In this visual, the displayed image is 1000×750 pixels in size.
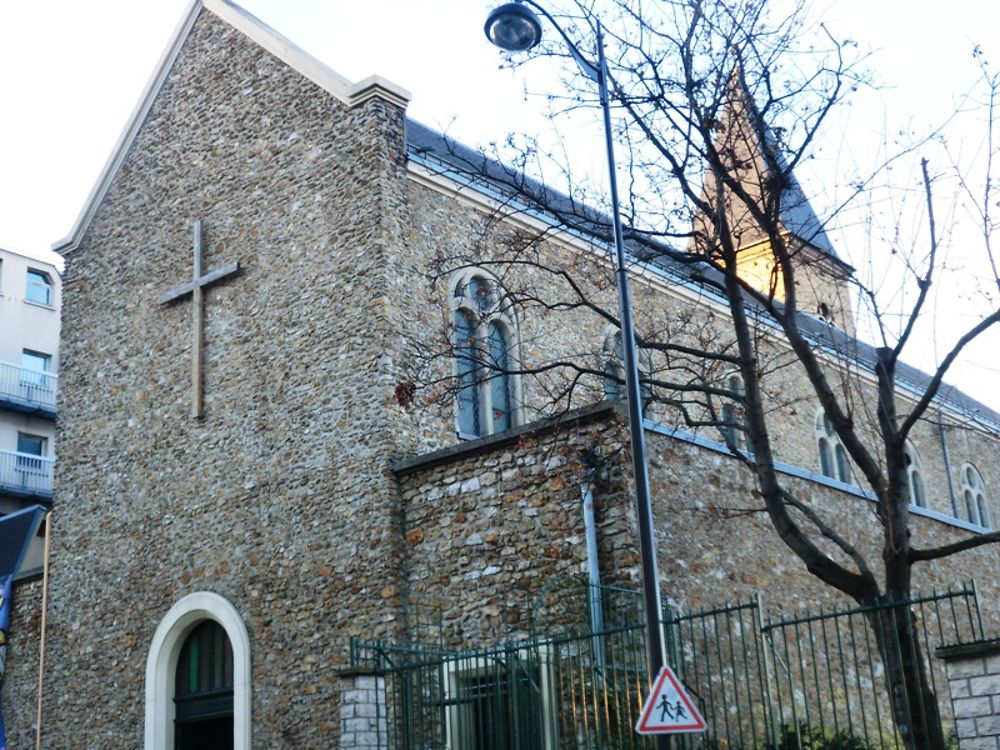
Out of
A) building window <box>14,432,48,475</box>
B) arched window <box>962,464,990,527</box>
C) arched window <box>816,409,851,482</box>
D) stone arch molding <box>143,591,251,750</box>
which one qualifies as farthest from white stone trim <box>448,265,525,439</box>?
building window <box>14,432,48,475</box>

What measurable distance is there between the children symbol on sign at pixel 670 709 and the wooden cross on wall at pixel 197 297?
12.0 meters

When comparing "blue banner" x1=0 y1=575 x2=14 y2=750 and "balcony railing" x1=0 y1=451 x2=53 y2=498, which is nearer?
"blue banner" x1=0 y1=575 x2=14 y2=750

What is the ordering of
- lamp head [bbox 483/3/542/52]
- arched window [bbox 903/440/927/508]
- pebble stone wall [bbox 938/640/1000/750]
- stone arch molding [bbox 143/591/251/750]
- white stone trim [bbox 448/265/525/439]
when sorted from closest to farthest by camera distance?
pebble stone wall [bbox 938/640/1000/750], lamp head [bbox 483/3/542/52], stone arch molding [bbox 143/591/251/750], white stone trim [bbox 448/265/525/439], arched window [bbox 903/440/927/508]

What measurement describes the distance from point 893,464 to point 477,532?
18.6ft

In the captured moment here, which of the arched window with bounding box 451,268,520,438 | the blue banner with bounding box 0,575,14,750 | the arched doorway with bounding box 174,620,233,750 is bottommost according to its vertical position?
the arched doorway with bounding box 174,620,233,750

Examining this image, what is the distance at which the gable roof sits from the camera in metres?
19.3

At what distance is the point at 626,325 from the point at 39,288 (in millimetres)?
33775

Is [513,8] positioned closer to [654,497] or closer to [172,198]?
[654,497]

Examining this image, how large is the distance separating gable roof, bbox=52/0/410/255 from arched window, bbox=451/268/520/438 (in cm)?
297

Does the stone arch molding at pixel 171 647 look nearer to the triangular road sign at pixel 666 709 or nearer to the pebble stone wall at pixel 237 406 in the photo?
the pebble stone wall at pixel 237 406

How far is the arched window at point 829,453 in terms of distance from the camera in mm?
28406

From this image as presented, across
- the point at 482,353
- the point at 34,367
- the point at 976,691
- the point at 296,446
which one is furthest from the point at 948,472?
the point at 34,367

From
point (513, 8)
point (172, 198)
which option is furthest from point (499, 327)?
point (513, 8)

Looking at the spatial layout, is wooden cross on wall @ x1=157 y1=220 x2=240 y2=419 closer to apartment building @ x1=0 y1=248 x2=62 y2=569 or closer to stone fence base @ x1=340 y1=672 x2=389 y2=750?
stone fence base @ x1=340 y1=672 x2=389 y2=750
